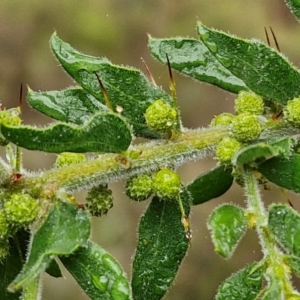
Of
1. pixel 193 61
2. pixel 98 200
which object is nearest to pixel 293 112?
pixel 193 61

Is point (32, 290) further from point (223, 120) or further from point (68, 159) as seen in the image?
point (223, 120)

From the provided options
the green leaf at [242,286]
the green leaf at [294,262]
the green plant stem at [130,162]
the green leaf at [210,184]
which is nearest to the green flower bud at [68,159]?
the green plant stem at [130,162]

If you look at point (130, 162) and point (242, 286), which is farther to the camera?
point (130, 162)

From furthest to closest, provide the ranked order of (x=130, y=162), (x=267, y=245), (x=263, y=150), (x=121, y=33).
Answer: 1. (x=121, y=33)
2. (x=130, y=162)
3. (x=267, y=245)
4. (x=263, y=150)

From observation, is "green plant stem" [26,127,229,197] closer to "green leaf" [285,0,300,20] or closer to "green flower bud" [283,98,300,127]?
"green flower bud" [283,98,300,127]

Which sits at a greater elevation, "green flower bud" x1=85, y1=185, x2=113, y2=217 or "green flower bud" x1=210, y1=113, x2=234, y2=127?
"green flower bud" x1=210, y1=113, x2=234, y2=127

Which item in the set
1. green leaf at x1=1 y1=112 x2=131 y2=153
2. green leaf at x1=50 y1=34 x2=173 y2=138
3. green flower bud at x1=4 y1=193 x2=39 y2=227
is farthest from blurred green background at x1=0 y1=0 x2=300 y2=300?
green leaf at x1=1 y1=112 x2=131 y2=153

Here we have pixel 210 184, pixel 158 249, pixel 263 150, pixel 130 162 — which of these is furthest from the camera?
pixel 210 184

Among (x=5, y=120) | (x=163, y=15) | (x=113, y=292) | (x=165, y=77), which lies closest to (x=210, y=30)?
(x=5, y=120)
